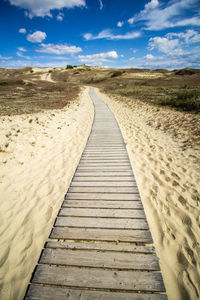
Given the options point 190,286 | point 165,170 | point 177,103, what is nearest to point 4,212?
point 190,286

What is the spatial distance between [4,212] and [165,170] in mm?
4499

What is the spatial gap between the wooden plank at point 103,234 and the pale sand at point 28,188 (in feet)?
1.31

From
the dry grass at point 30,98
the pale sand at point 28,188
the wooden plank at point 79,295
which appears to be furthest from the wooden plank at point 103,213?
the dry grass at point 30,98

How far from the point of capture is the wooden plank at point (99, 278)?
179cm

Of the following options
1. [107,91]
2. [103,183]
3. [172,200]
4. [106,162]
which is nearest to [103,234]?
[103,183]

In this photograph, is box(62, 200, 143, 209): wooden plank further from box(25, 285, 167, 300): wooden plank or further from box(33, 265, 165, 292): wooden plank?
box(25, 285, 167, 300): wooden plank

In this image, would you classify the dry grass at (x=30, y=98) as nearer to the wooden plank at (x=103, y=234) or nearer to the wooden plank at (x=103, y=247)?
the wooden plank at (x=103, y=234)

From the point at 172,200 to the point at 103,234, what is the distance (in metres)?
1.90

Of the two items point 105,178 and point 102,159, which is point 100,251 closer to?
point 105,178

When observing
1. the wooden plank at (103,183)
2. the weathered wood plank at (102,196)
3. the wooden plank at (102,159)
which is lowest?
the weathered wood plank at (102,196)

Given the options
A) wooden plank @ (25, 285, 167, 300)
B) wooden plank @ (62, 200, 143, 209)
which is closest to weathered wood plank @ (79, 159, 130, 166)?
wooden plank @ (62, 200, 143, 209)

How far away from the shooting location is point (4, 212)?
10.5ft

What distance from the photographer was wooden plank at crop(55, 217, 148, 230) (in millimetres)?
2545

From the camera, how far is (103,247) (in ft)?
7.30
